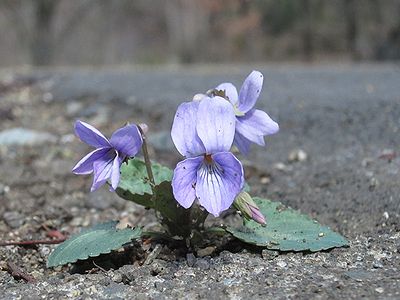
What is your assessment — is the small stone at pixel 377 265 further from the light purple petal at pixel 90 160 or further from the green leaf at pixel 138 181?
the light purple petal at pixel 90 160

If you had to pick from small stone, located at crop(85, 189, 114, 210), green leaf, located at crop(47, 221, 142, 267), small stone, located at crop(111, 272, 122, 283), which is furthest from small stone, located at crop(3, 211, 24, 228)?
small stone, located at crop(111, 272, 122, 283)

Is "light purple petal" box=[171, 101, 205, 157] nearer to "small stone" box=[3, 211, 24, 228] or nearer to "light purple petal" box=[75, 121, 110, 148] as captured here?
"light purple petal" box=[75, 121, 110, 148]

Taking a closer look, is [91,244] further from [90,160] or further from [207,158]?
[207,158]

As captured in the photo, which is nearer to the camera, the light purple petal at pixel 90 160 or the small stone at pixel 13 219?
the light purple petal at pixel 90 160

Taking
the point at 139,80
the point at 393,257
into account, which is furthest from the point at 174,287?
the point at 139,80

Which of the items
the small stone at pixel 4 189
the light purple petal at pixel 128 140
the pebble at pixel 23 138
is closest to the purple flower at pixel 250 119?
the light purple petal at pixel 128 140
